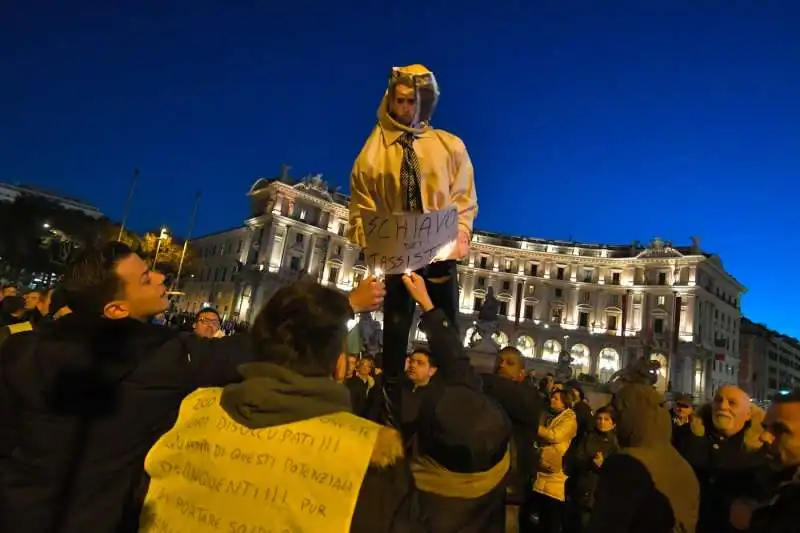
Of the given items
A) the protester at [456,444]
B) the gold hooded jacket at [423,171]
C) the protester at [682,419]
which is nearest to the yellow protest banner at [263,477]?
the protester at [456,444]

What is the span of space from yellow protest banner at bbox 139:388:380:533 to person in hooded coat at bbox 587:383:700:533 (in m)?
1.84

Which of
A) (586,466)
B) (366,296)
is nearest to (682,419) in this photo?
(586,466)

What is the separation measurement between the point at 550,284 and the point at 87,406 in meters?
70.3

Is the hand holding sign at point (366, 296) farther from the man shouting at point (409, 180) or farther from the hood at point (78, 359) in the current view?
the hood at point (78, 359)

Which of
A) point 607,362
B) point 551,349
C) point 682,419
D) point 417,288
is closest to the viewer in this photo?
point 417,288

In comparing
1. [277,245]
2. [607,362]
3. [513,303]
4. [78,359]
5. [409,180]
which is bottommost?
[78,359]

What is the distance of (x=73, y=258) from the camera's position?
245 cm

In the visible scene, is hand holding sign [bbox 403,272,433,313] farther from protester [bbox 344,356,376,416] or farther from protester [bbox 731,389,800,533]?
protester [bbox 731,389,800,533]

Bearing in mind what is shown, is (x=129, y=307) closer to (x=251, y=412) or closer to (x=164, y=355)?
(x=164, y=355)

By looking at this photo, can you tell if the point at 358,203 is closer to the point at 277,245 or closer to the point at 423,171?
the point at 423,171

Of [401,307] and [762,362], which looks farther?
[762,362]

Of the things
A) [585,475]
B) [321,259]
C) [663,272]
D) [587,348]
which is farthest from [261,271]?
[585,475]

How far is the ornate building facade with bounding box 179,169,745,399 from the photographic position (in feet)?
198

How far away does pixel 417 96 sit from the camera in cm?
316
